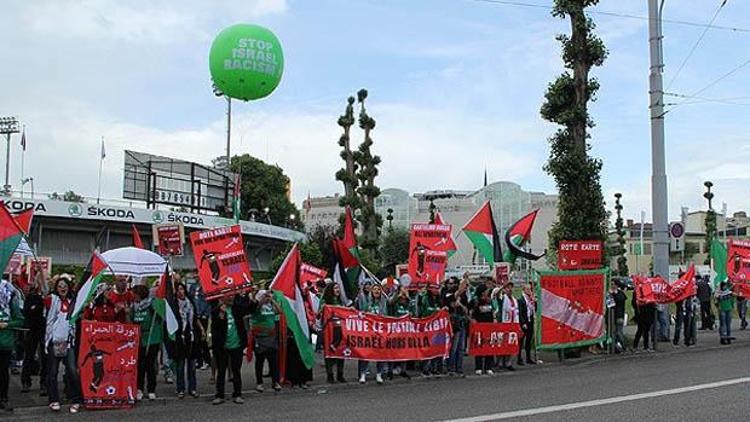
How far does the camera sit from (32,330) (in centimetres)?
1359

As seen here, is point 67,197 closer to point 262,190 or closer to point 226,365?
point 262,190

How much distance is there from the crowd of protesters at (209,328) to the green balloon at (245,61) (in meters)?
6.98

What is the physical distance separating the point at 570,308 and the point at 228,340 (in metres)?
8.63

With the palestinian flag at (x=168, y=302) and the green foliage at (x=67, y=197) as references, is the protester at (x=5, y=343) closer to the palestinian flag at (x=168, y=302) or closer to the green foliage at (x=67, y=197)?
the palestinian flag at (x=168, y=302)

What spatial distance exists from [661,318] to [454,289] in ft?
24.9

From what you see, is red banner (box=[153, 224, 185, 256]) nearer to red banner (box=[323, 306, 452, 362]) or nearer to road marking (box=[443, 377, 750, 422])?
red banner (box=[323, 306, 452, 362])

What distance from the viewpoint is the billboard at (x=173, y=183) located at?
53.0 m

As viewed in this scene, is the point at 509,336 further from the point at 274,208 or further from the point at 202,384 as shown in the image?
the point at 274,208

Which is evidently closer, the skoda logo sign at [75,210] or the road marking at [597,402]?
the road marking at [597,402]

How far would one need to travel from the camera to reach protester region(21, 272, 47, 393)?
44.1 ft

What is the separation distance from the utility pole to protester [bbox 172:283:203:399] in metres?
12.7

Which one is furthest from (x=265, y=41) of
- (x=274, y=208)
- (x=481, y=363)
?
(x=274, y=208)

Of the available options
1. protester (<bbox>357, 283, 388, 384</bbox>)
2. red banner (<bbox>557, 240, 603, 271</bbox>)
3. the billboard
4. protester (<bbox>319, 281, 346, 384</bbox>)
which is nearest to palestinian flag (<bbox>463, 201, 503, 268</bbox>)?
red banner (<bbox>557, 240, 603, 271</bbox>)

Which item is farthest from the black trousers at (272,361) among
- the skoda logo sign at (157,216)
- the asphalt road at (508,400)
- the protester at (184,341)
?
the skoda logo sign at (157,216)
